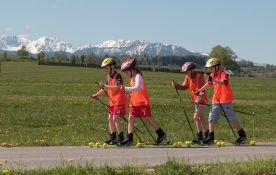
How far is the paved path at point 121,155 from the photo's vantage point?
9557mm

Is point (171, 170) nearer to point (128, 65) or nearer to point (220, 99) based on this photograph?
point (128, 65)

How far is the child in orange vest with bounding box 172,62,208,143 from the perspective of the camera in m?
13.4

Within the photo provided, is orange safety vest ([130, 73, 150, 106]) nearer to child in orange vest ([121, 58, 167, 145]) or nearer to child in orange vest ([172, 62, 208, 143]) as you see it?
child in orange vest ([121, 58, 167, 145])

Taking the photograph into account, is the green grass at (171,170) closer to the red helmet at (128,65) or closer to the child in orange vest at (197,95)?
the red helmet at (128,65)

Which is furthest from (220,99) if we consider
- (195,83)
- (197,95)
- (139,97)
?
(139,97)

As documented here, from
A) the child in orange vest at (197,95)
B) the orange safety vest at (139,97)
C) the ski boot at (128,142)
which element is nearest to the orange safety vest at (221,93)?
the child in orange vest at (197,95)

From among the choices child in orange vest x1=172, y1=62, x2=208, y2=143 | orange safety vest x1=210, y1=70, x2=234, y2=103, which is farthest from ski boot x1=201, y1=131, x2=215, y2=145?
orange safety vest x1=210, y1=70, x2=234, y2=103

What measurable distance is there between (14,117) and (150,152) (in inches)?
514

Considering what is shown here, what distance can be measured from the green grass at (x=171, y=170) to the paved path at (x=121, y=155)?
30.3 inches

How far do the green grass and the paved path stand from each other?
0.77 meters

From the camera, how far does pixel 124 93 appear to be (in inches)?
508

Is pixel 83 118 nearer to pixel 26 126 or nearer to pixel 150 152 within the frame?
pixel 26 126

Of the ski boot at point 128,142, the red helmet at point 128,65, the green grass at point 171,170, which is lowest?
the ski boot at point 128,142

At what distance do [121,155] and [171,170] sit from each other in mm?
2938
